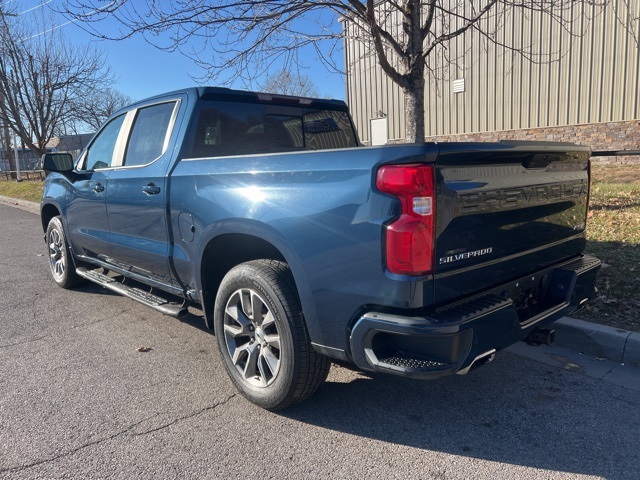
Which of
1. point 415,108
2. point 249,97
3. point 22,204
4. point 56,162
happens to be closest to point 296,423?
point 249,97

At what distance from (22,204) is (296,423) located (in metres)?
16.9

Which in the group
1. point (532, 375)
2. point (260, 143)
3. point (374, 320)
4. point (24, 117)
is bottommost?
point (532, 375)

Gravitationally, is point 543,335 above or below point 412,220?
below

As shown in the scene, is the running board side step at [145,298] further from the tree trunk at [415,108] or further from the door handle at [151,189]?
the tree trunk at [415,108]

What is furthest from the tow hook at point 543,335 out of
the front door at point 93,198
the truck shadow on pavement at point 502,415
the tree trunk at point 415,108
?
the tree trunk at point 415,108

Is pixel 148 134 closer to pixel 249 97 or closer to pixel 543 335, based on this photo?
pixel 249 97

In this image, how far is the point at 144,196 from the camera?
13.0 ft

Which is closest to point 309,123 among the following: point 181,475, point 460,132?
point 181,475

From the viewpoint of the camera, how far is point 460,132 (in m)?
17.6

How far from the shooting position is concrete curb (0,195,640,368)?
3.71m

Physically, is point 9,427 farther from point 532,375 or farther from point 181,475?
point 532,375

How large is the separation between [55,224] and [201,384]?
3.51 metres

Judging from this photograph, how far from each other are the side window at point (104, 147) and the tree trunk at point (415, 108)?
3.76m

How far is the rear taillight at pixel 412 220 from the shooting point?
2.31 m
